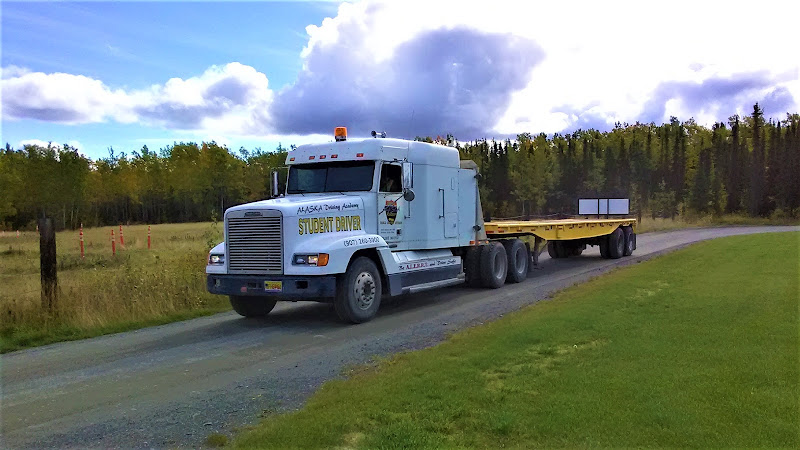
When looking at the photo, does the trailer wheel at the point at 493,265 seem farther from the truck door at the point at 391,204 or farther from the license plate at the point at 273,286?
the license plate at the point at 273,286

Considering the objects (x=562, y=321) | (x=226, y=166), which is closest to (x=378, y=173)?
(x=562, y=321)

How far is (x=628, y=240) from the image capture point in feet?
70.7

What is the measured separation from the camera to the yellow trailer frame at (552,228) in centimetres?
1479

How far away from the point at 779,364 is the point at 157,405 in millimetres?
5995

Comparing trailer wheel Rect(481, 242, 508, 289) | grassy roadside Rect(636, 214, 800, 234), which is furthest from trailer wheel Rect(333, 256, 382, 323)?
grassy roadside Rect(636, 214, 800, 234)

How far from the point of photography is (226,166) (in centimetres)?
7356

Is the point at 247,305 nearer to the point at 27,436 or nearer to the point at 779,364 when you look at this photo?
the point at 27,436

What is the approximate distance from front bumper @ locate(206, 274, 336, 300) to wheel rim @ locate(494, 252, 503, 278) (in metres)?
5.65

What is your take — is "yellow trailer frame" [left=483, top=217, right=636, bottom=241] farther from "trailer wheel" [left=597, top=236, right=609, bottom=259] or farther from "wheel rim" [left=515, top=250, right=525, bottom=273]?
"wheel rim" [left=515, top=250, right=525, bottom=273]

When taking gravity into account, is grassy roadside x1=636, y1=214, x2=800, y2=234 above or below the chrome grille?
below

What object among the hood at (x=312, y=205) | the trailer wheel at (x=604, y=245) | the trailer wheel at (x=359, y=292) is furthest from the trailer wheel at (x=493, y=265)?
the trailer wheel at (x=604, y=245)

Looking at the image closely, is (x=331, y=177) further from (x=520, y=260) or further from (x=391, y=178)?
(x=520, y=260)

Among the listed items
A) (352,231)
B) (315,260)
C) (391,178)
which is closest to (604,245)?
(391,178)

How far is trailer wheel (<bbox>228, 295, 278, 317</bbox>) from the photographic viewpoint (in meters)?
10.5
